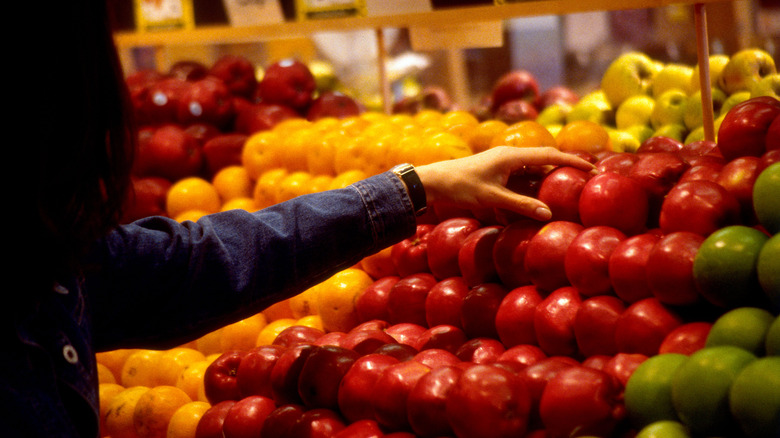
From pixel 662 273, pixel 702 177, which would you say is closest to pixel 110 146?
pixel 662 273

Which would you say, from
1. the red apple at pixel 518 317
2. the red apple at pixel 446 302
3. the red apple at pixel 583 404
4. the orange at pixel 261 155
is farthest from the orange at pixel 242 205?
the red apple at pixel 583 404

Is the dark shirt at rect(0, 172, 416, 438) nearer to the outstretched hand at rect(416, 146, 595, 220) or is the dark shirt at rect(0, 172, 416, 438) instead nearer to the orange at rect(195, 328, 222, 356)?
the outstretched hand at rect(416, 146, 595, 220)

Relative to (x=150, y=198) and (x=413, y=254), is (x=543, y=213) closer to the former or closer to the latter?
(x=413, y=254)

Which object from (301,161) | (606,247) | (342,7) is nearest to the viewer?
(606,247)

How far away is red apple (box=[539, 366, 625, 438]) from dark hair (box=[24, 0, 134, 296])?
2.57ft

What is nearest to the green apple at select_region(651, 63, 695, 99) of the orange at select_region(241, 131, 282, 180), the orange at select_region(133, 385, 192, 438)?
the orange at select_region(241, 131, 282, 180)

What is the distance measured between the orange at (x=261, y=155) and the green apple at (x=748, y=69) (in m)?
1.58

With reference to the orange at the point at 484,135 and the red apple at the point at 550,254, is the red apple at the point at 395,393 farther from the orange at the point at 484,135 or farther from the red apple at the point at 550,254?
the orange at the point at 484,135

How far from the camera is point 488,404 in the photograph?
111 cm

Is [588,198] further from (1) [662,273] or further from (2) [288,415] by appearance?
(2) [288,415]

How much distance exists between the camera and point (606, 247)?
1318mm

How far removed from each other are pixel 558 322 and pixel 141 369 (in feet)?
4.10

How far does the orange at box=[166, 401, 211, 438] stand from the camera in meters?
1.60

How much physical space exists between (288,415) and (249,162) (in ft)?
4.90
